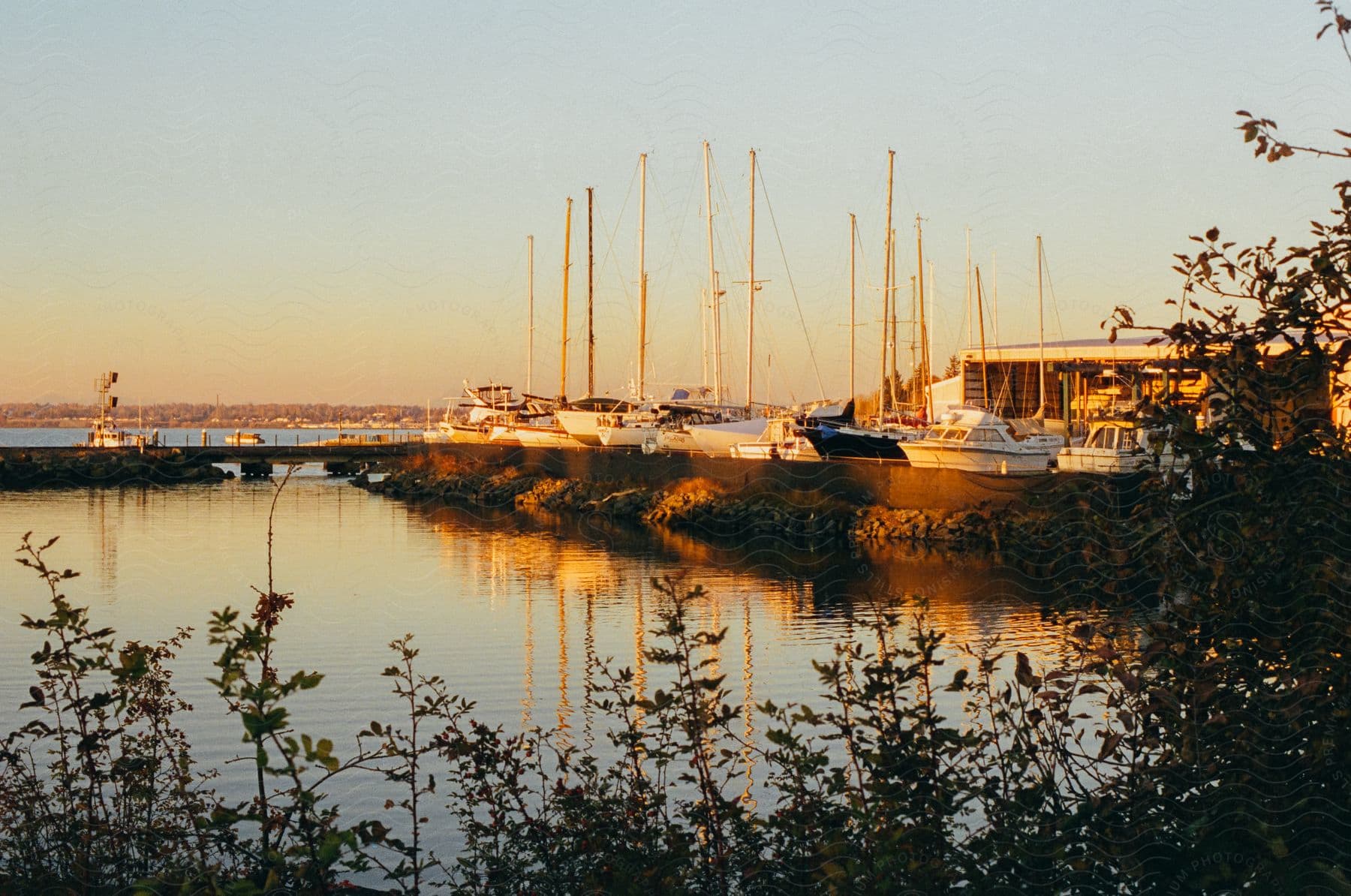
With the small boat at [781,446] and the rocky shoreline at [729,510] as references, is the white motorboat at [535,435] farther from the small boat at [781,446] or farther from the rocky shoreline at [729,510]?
the small boat at [781,446]

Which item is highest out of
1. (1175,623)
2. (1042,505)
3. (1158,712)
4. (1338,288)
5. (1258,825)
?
(1338,288)

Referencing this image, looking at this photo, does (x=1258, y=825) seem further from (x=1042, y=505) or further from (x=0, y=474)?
(x=0, y=474)

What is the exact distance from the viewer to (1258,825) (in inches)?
146

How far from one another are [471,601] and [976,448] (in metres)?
15.5

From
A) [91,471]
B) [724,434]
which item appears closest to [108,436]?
[91,471]

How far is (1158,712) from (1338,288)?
52.6 inches

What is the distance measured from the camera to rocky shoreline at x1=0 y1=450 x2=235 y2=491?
51.1m

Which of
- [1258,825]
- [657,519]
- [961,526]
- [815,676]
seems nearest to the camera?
[1258,825]

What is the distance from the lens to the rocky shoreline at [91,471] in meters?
51.1

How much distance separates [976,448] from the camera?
3047cm

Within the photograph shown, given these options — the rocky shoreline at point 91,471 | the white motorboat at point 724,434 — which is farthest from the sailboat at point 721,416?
the rocky shoreline at point 91,471

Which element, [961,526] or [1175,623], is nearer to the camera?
[1175,623]

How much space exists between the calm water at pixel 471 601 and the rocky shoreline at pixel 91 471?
1790 centimetres

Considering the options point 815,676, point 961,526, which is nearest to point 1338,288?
point 815,676
